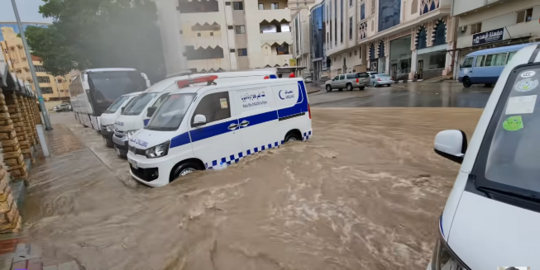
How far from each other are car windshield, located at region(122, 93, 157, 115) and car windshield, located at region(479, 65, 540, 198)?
25.4 ft

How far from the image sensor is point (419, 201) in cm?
388

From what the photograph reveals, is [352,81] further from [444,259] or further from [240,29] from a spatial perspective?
[444,259]

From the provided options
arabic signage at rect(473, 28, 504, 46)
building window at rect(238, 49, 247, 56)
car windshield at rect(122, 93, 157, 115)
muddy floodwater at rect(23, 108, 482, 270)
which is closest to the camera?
muddy floodwater at rect(23, 108, 482, 270)

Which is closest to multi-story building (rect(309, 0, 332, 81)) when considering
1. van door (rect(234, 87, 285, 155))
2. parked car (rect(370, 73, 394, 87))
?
parked car (rect(370, 73, 394, 87))

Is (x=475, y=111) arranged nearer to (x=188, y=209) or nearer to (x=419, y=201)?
(x=419, y=201)

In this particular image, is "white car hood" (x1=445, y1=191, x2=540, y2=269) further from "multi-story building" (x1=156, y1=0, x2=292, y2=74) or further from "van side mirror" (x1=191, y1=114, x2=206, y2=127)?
"multi-story building" (x1=156, y1=0, x2=292, y2=74)

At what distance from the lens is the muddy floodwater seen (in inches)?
115

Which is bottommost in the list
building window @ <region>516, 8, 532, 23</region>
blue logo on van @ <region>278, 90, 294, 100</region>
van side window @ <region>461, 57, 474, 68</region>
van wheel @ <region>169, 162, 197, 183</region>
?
van wheel @ <region>169, 162, 197, 183</region>

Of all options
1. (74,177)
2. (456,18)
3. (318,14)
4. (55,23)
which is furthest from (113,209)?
(318,14)

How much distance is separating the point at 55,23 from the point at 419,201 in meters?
25.3

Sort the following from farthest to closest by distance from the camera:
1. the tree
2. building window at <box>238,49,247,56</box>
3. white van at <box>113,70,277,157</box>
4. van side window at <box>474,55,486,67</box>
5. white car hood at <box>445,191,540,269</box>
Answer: building window at <box>238,49,247,56</box> < the tree < van side window at <box>474,55,486,67</box> < white van at <box>113,70,277,157</box> < white car hood at <box>445,191,540,269</box>

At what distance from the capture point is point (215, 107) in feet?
16.7

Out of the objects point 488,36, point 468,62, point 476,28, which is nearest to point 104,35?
point 468,62

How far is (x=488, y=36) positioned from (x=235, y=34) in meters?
21.8
